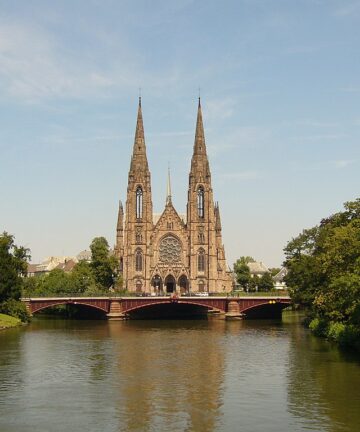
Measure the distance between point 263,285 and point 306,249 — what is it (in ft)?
185

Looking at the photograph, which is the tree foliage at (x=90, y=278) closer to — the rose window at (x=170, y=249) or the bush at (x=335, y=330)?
the rose window at (x=170, y=249)

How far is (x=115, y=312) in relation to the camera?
103750 millimetres

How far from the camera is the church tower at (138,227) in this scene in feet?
455

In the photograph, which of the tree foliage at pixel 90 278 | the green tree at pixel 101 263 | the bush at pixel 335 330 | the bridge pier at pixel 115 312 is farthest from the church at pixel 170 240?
the bush at pixel 335 330

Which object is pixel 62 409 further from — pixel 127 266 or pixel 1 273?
pixel 127 266

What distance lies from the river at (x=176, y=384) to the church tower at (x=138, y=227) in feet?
213

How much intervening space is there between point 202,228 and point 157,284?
49.1ft

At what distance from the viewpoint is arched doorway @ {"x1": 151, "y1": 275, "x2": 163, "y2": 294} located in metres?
139

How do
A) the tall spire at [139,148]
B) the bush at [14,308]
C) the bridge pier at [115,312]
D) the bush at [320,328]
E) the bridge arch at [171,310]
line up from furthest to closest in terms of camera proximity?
the tall spire at [139,148] < the bridge arch at [171,310] < the bridge pier at [115,312] < the bush at [14,308] < the bush at [320,328]

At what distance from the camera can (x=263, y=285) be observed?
6176 inches

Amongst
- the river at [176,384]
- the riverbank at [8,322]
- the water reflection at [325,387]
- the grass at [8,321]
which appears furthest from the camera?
the grass at [8,321]

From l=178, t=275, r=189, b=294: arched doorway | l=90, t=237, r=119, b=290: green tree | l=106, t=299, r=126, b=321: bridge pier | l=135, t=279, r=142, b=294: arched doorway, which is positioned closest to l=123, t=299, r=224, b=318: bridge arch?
l=106, t=299, r=126, b=321: bridge pier

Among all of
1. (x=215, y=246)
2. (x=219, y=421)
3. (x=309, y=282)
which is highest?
(x=215, y=246)

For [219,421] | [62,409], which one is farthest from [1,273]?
[219,421]
